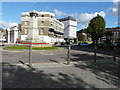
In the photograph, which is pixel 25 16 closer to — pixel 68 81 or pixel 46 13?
pixel 46 13

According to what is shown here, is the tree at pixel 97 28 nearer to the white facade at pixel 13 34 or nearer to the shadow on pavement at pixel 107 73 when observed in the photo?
the shadow on pavement at pixel 107 73

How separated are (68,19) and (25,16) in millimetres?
51644

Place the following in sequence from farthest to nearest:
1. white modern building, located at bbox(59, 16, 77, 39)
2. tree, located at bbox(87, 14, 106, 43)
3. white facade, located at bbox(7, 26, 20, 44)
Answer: white facade, located at bbox(7, 26, 20, 44)
tree, located at bbox(87, 14, 106, 43)
white modern building, located at bbox(59, 16, 77, 39)

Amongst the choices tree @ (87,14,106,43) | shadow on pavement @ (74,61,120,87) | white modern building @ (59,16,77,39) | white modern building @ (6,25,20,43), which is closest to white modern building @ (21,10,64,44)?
white modern building @ (6,25,20,43)

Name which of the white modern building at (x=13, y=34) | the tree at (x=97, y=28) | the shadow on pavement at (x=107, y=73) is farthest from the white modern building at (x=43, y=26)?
the shadow on pavement at (x=107, y=73)

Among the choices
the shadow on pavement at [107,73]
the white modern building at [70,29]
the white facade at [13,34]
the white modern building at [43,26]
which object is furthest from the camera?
the white facade at [13,34]

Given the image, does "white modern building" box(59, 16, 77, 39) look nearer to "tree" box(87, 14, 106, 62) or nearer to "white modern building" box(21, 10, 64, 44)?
"tree" box(87, 14, 106, 62)

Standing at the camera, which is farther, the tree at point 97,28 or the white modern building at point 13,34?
the white modern building at point 13,34

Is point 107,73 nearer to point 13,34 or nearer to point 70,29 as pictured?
point 70,29

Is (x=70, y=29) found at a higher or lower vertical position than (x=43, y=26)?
lower

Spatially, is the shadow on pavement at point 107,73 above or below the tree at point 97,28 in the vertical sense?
below

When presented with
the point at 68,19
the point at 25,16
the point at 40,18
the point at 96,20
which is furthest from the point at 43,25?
the point at 68,19

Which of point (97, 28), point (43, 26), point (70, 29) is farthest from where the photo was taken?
point (43, 26)

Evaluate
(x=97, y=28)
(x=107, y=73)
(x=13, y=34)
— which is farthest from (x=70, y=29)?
(x=13, y=34)
